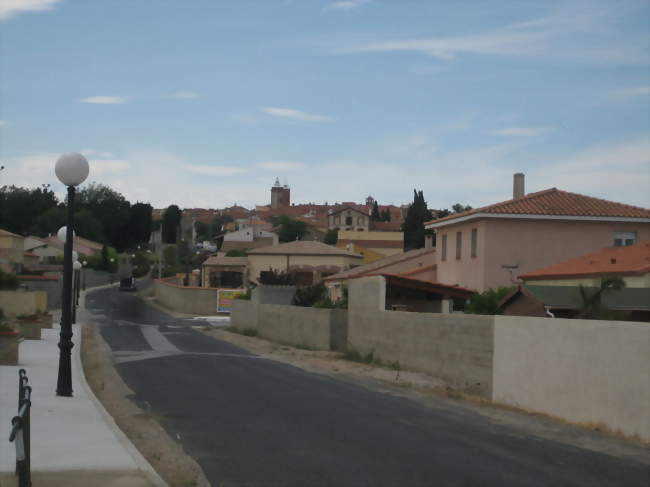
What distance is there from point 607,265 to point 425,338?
26.5 feet

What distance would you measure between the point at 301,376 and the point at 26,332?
12813mm

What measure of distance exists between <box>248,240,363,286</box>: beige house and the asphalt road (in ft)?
172

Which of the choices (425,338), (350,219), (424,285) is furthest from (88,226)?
(425,338)

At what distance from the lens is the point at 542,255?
129ft

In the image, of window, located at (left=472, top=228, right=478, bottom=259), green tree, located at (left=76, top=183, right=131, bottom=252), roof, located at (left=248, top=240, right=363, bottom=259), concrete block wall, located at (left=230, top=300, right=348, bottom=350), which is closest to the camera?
concrete block wall, located at (left=230, top=300, right=348, bottom=350)

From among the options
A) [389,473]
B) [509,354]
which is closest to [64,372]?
[389,473]

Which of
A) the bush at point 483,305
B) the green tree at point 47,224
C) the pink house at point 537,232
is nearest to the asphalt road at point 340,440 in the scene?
the bush at point 483,305

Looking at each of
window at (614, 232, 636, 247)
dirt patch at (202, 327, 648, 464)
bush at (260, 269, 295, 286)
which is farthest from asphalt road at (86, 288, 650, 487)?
bush at (260, 269, 295, 286)

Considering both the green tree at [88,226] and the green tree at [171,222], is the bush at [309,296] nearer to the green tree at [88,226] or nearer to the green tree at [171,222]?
the green tree at [88,226]

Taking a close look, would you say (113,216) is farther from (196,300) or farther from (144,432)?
(144,432)

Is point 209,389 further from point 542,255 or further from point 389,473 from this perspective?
point 542,255

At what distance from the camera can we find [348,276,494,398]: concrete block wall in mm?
21516

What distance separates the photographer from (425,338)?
A: 2586cm

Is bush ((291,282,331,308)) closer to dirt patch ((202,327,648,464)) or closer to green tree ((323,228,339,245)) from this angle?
dirt patch ((202,327,648,464))
